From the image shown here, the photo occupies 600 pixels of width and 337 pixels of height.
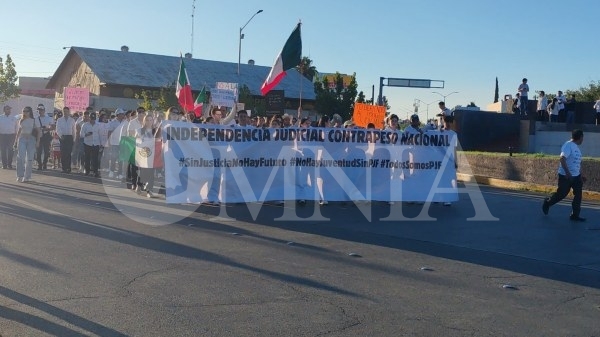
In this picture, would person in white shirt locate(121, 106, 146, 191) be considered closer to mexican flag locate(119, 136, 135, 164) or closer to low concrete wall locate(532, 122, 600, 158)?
mexican flag locate(119, 136, 135, 164)

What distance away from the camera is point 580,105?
3062 cm

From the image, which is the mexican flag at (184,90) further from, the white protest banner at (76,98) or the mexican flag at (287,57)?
the white protest banner at (76,98)

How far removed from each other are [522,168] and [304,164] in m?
9.01

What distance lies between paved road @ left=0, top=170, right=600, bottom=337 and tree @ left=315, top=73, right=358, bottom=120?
142ft

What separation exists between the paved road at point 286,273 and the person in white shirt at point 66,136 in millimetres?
7760

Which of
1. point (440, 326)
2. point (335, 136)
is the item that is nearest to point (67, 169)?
point (335, 136)

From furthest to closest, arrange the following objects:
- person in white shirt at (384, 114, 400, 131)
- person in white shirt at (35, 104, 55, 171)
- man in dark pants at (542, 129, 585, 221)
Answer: person in white shirt at (35, 104, 55, 171), person in white shirt at (384, 114, 400, 131), man in dark pants at (542, 129, 585, 221)

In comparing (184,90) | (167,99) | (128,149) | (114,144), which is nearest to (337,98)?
(167,99)

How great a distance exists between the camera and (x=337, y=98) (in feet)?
187

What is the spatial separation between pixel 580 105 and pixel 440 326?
26900 mm

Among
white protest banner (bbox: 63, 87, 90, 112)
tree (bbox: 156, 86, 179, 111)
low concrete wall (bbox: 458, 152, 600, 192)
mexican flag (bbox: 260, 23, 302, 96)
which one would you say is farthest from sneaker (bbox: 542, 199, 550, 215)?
tree (bbox: 156, 86, 179, 111)

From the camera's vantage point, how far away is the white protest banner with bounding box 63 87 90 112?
29328 millimetres

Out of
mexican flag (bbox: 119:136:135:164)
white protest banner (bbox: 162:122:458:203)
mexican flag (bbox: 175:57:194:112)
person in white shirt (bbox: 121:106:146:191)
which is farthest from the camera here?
mexican flag (bbox: 175:57:194:112)

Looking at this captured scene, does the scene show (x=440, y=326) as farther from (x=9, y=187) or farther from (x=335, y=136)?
(x=9, y=187)
